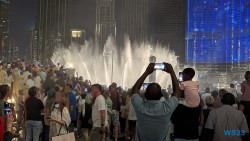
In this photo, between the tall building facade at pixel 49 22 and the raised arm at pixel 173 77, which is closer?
the raised arm at pixel 173 77

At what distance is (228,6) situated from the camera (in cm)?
10775

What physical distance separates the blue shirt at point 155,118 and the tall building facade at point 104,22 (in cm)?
12618

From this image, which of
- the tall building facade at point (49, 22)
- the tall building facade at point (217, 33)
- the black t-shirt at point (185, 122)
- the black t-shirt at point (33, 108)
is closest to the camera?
the black t-shirt at point (185, 122)

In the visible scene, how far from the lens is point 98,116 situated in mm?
9391

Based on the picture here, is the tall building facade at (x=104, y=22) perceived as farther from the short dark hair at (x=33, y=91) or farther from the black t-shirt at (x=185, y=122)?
the black t-shirt at (x=185, y=122)

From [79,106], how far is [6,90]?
235 inches

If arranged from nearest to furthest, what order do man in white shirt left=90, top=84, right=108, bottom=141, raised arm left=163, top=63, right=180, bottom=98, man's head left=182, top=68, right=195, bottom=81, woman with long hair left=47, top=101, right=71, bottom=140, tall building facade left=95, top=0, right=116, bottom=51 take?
1. raised arm left=163, top=63, right=180, bottom=98
2. man's head left=182, top=68, right=195, bottom=81
3. woman with long hair left=47, top=101, right=71, bottom=140
4. man in white shirt left=90, top=84, right=108, bottom=141
5. tall building facade left=95, top=0, right=116, bottom=51

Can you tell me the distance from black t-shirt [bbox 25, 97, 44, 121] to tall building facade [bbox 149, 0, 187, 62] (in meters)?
128

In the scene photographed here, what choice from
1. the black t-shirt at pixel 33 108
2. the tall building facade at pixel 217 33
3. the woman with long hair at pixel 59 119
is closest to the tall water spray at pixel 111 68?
the black t-shirt at pixel 33 108

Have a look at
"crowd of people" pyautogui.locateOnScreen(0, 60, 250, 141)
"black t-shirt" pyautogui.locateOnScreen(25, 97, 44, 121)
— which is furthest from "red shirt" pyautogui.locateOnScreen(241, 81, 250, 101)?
"black t-shirt" pyautogui.locateOnScreen(25, 97, 44, 121)

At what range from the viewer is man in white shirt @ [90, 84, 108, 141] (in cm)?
927

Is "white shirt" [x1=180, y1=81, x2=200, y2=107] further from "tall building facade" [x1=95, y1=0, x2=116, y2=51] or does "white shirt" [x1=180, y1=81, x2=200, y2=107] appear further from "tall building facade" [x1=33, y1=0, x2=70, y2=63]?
"tall building facade" [x1=33, y1=0, x2=70, y2=63]

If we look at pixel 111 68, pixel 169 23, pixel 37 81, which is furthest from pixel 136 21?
pixel 37 81

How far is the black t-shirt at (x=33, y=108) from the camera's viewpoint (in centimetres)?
937
